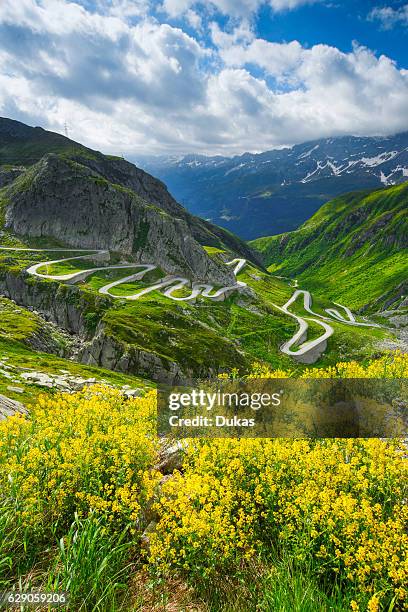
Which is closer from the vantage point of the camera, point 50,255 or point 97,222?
point 50,255

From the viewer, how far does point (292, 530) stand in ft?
32.6

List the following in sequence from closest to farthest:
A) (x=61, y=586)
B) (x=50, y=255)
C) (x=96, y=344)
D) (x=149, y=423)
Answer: (x=61, y=586)
(x=149, y=423)
(x=96, y=344)
(x=50, y=255)

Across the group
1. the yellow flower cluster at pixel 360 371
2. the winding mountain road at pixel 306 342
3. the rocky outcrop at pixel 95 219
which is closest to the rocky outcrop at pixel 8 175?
the rocky outcrop at pixel 95 219

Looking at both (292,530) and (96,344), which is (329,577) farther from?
(96,344)

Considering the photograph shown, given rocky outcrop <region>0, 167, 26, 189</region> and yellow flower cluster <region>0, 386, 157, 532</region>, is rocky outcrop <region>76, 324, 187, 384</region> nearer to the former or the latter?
yellow flower cluster <region>0, 386, 157, 532</region>

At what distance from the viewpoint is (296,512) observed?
9484mm

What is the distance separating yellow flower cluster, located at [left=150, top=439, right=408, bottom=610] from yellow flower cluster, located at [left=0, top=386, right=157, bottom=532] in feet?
3.99

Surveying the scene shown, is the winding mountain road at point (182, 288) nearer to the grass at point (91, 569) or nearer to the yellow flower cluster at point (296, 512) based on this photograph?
the yellow flower cluster at point (296, 512)

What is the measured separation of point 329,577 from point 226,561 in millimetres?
2541

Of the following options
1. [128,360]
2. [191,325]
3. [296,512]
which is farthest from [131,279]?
[296,512]

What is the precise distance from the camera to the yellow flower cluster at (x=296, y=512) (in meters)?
8.52

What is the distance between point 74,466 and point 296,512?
6.16m

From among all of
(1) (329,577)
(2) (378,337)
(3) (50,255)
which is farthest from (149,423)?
(2) (378,337)

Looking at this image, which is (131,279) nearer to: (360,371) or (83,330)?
(83,330)
